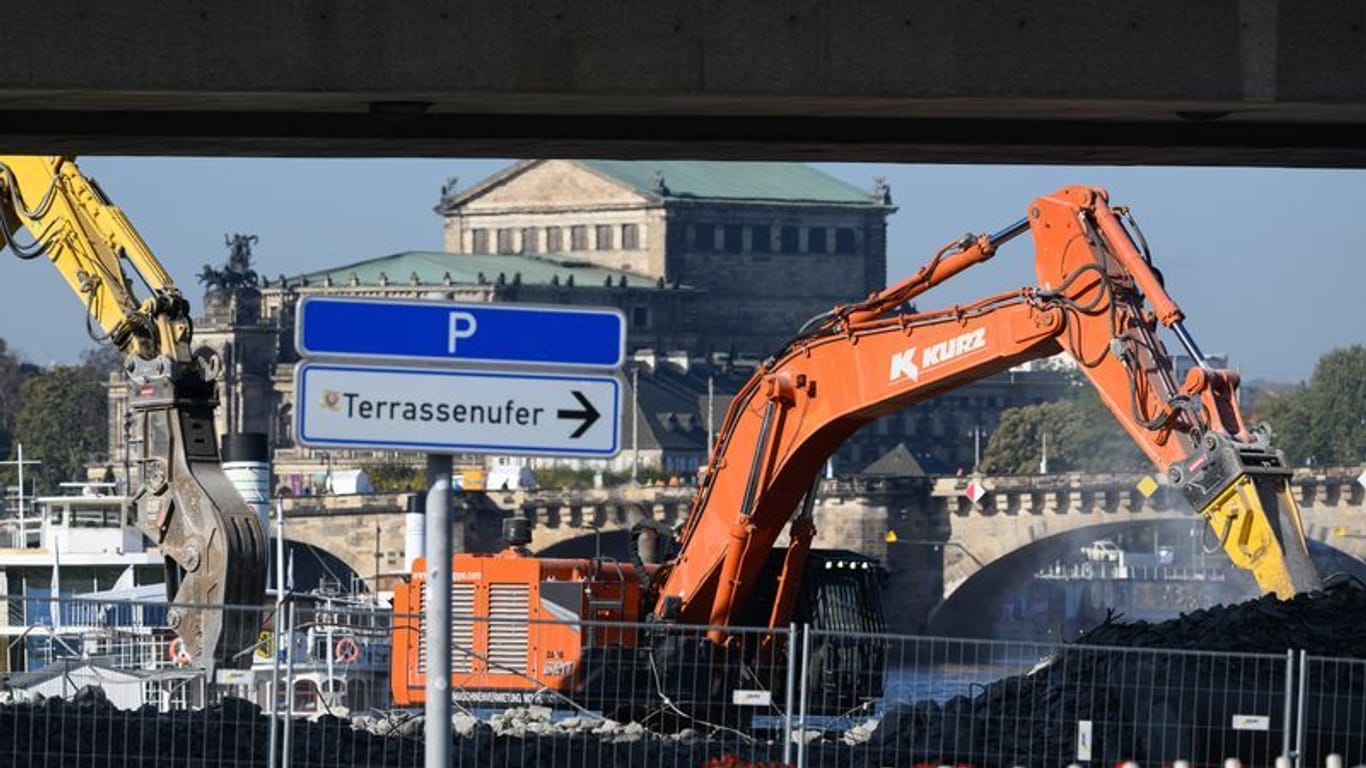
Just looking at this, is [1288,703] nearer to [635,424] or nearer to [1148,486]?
[1148,486]

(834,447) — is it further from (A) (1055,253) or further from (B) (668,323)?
(B) (668,323)

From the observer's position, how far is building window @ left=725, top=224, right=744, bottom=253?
189625 mm

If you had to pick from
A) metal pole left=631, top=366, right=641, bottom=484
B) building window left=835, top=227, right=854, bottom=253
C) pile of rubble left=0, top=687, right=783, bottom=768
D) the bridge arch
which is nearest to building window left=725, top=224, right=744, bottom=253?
building window left=835, top=227, right=854, bottom=253

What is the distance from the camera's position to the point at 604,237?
7377 inches

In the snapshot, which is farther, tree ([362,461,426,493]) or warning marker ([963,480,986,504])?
tree ([362,461,426,493])

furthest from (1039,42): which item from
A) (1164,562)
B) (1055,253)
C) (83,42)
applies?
(1164,562)

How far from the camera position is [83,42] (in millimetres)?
15258

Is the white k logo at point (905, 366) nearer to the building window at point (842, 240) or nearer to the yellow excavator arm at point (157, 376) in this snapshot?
the yellow excavator arm at point (157, 376)

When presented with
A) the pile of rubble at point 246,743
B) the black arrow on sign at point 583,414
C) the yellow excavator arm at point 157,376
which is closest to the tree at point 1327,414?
the yellow excavator arm at point 157,376

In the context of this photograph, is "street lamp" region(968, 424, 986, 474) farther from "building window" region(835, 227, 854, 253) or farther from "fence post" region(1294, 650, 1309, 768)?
"fence post" region(1294, 650, 1309, 768)

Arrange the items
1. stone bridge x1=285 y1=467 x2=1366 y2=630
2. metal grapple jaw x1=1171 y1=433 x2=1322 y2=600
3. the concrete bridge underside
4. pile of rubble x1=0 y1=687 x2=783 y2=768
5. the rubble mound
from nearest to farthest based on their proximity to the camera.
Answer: the concrete bridge underside, pile of rubble x1=0 y1=687 x2=783 y2=768, the rubble mound, metal grapple jaw x1=1171 y1=433 x2=1322 y2=600, stone bridge x1=285 y1=467 x2=1366 y2=630

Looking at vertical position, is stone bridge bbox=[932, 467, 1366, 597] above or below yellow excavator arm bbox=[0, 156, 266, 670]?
below

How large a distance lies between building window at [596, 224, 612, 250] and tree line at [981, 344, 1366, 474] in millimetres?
36089

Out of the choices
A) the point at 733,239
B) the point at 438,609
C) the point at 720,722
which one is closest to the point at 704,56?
the point at 438,609
